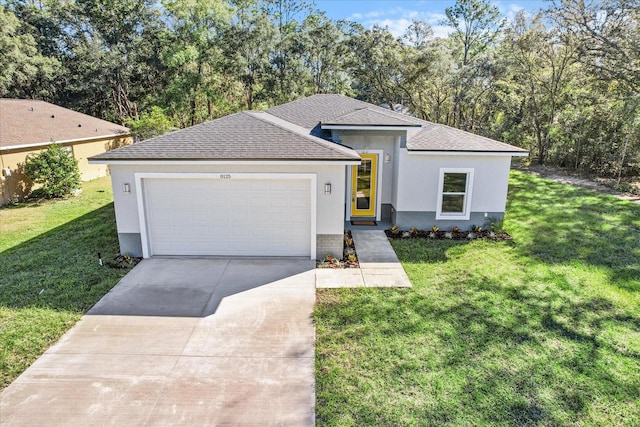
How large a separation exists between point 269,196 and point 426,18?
27380 millimetres

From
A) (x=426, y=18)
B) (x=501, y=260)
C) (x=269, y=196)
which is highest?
(x=426, y=18)

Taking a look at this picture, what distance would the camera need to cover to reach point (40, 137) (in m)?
16.5

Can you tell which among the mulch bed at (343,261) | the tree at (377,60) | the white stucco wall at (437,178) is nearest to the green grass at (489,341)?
the mulch bed at (343,261)

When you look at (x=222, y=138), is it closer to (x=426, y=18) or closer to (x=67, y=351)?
(x=67, y=351)

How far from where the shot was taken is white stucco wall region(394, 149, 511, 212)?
439 inches

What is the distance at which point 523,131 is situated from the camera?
26.7 metres

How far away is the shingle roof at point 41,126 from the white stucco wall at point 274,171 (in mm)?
9042

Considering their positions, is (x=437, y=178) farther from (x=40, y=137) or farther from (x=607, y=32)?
(x=40, y=137)

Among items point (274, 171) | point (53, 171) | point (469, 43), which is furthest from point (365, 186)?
point (469, 43)

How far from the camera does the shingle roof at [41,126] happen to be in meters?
15.9

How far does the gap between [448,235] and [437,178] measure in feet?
5.69

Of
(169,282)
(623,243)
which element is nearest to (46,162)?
(169,282)

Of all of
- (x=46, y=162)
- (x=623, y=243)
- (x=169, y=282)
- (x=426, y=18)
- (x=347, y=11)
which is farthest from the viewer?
(x=347, y=11)

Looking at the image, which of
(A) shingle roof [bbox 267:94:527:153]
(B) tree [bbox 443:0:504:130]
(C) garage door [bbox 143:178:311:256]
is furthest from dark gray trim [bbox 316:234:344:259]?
(B) tree [bbox 443:0:504:130]
